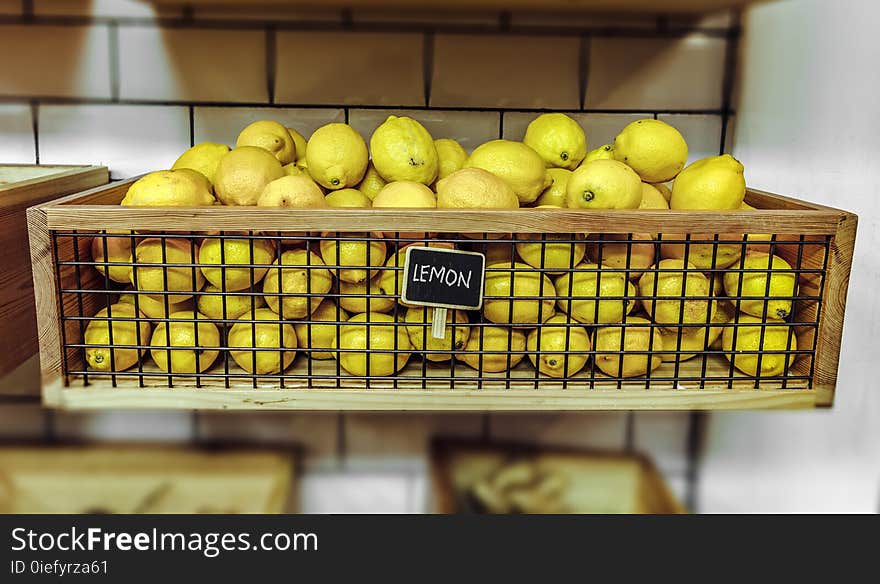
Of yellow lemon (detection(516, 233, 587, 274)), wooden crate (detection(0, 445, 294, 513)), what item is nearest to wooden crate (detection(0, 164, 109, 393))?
wooden crate (detection(0, 445, 294, 513))

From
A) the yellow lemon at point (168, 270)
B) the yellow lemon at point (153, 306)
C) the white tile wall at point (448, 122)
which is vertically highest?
the white tile wall at point (448, 122)

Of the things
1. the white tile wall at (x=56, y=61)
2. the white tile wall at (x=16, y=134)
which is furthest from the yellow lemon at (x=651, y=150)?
the white tile wall at (x=16, y=134)

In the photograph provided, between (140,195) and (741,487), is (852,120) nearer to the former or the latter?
(741,487)

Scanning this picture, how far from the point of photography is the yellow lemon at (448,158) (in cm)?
89

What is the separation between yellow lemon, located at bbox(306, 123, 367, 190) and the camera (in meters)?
0.81

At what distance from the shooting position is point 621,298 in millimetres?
708

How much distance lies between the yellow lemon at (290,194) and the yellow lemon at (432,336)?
14 centimetres

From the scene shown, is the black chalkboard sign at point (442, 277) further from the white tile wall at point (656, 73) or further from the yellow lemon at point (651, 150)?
the white tile wall at point (656, 73)

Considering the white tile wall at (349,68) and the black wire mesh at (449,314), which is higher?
the white tile wall at (349,68)

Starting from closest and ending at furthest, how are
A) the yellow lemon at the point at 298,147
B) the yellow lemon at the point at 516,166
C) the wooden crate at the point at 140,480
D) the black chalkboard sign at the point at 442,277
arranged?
the wooden crate at the point at 140,480 → the black chalkboard sign at the point at 442,277 → the yellow lemon at the point at 516,166 → the yellow lemon at the point at 298,147

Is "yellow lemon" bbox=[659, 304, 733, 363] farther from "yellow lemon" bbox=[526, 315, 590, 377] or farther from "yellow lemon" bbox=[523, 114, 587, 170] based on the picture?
"yellow lemon" bbox=[523, 114, 587, 170]

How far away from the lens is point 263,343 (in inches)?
28.6
